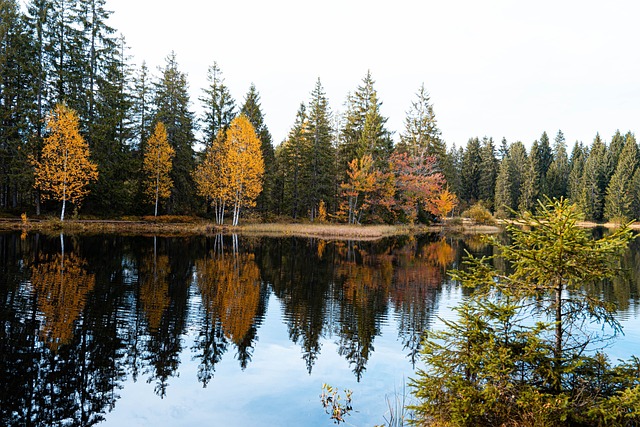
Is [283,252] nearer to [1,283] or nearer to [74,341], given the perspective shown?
[1,283]

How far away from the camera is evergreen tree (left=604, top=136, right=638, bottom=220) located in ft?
247

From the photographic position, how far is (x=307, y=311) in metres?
13.8

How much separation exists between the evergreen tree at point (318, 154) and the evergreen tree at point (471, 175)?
50.3 m

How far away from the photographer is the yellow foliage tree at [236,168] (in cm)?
4278

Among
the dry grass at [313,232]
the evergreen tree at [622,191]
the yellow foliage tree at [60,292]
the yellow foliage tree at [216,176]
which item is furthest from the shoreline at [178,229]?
the evergreen tree at [622,191]

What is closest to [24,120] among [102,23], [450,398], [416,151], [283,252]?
[102,23]

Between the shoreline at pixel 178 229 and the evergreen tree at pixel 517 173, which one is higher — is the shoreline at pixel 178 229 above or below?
below

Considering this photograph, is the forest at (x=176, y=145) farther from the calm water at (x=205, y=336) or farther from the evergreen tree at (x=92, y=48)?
the calm water at (x=205, y=336)

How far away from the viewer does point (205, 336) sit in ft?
36.1

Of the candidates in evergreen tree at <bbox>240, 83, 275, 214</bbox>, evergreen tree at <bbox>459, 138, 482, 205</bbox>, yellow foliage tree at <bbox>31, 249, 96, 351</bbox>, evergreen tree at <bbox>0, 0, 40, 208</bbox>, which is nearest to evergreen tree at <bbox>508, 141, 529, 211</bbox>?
evergreen tree at <bbox>459, 138, 482, 205</bbox>

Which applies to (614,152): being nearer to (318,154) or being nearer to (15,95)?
(318,154)

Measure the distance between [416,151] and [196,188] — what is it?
91.0 feet

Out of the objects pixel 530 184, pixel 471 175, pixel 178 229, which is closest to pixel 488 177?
pixel 471 175

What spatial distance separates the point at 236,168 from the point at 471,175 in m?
66.7
